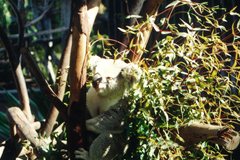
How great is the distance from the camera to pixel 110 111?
1939mm

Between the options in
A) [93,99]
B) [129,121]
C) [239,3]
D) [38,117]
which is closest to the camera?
[129,121]

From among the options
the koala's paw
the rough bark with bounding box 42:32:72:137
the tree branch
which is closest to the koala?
the koala's paw

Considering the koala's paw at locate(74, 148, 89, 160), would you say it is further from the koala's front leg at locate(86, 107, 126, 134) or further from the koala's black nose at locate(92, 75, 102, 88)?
the koala's black nose at locate(92, 75, 102, 88)

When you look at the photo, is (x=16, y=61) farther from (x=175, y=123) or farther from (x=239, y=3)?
(x=239, y=3)

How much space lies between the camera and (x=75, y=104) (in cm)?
180

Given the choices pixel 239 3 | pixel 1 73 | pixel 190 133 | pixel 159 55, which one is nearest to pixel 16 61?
pixel 159 55

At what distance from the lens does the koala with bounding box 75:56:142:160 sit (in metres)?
1.87

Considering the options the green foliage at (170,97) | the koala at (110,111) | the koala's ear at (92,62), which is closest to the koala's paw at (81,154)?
the koala at (110,111)

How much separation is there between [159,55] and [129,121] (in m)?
0.31

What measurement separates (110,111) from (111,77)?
17 centimetres

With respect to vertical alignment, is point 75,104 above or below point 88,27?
below

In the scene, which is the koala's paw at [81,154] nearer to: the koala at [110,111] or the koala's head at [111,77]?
the koala at [110,111]

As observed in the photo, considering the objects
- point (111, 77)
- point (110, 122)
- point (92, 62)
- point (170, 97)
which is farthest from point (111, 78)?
point (170, 97)

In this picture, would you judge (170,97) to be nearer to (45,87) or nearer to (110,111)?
(110,111)
